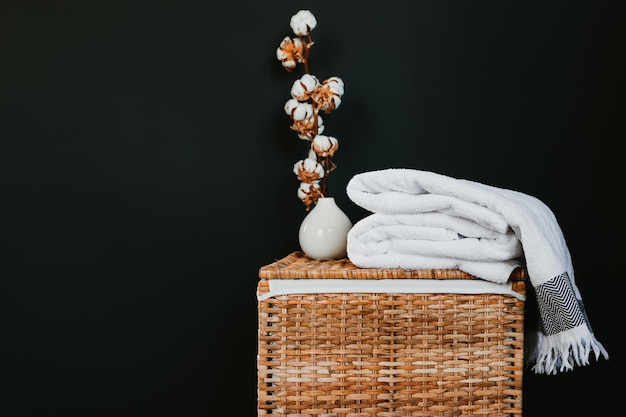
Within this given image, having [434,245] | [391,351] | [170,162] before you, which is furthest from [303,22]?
[391,351]

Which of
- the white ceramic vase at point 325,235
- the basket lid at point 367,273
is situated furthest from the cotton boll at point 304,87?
the basket lid at point 367,273

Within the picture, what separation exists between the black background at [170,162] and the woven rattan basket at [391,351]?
1.95ft

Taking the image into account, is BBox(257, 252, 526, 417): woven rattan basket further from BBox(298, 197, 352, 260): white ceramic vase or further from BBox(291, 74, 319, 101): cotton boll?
BBox(291, 74, 319, 101): cotton boll

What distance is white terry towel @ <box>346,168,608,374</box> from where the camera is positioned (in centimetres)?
147

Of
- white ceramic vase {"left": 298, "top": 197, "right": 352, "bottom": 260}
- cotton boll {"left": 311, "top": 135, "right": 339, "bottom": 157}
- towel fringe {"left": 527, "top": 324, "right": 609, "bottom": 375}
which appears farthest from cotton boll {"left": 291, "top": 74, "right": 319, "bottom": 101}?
towel fringe {"left": 527, "top": 324, "right": 609, "bottom": 375}

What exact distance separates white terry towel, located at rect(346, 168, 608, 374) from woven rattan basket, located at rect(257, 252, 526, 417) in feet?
0.15

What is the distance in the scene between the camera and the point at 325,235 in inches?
68.9

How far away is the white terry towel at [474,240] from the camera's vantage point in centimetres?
147

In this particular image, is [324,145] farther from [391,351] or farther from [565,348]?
[565,348]

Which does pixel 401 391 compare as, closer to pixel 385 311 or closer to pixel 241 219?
pixel 385 311

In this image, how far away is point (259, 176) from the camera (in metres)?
2.12

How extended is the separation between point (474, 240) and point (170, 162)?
101 cm

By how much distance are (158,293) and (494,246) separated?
1.06 meters

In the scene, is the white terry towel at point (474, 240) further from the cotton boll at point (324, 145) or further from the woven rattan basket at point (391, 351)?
the cotton boll at point (324, 145)
